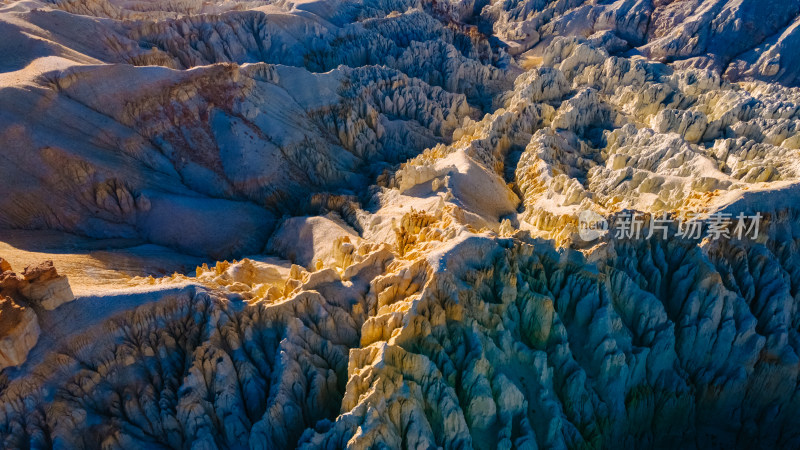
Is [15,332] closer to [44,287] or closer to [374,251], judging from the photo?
[44,287]

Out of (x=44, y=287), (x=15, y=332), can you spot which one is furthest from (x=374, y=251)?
(x=15, y=332)

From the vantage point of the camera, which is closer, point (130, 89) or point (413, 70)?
point (130, 89)

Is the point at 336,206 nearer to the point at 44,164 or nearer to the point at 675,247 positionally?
the point at 44,164

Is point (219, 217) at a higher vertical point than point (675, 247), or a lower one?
higher

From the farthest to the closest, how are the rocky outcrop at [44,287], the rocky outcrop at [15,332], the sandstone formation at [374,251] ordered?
the rocky outcrop at [44,287], the sandstone formation at [374,251], the rocky outcrop at [15,332]

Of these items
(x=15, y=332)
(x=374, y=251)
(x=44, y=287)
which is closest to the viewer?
(x=15, y=332)

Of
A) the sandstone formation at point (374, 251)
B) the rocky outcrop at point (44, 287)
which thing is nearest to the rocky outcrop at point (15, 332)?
the sandstone formation at point (374, 251)

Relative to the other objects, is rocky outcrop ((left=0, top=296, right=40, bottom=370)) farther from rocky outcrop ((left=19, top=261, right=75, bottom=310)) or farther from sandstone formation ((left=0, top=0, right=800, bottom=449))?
rocky outcrop ((left=19, top=261, right=75, bottom=310))

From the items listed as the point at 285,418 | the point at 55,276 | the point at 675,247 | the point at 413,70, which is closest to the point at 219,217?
the point at 55,276

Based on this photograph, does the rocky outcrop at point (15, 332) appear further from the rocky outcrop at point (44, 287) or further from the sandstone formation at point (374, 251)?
the rocky outcrop at point (44, 287)

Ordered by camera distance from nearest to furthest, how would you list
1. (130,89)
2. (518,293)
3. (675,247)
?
1. (518,293)
2. (675,247)
3. (130,89)

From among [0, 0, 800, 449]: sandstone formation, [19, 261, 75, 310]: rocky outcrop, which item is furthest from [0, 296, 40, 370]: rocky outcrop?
[19, 261, 75, 310]: rocky outcrop
